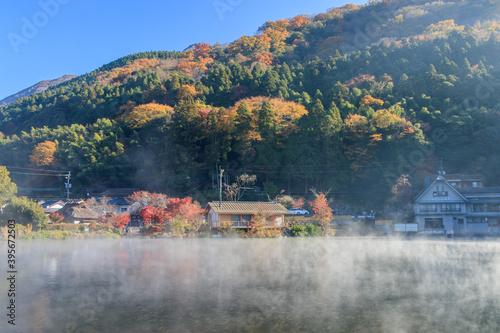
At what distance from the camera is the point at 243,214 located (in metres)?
25.5

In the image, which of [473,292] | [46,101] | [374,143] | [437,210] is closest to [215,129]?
[374,143]

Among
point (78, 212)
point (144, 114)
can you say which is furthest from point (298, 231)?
point (144, 114)

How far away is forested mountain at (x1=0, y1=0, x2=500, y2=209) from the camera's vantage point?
33.0m

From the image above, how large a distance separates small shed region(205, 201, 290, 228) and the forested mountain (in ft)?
20.7

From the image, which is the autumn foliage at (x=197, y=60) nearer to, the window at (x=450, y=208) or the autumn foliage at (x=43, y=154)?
the autumn foliage at (x=43, y=154)

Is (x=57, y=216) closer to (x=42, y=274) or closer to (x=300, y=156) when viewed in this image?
(x=42, y=274)

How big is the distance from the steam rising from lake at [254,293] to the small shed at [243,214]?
28.8 ft

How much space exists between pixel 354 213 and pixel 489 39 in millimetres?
31345

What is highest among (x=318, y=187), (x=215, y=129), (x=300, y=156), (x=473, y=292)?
(x=215, y=129)

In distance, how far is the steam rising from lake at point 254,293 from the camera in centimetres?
723

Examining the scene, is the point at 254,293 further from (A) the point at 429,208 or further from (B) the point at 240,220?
(A) the point at 429,208

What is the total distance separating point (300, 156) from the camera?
34000mm

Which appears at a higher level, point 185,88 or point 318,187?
point 185,88

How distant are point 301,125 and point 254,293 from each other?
27445mm
